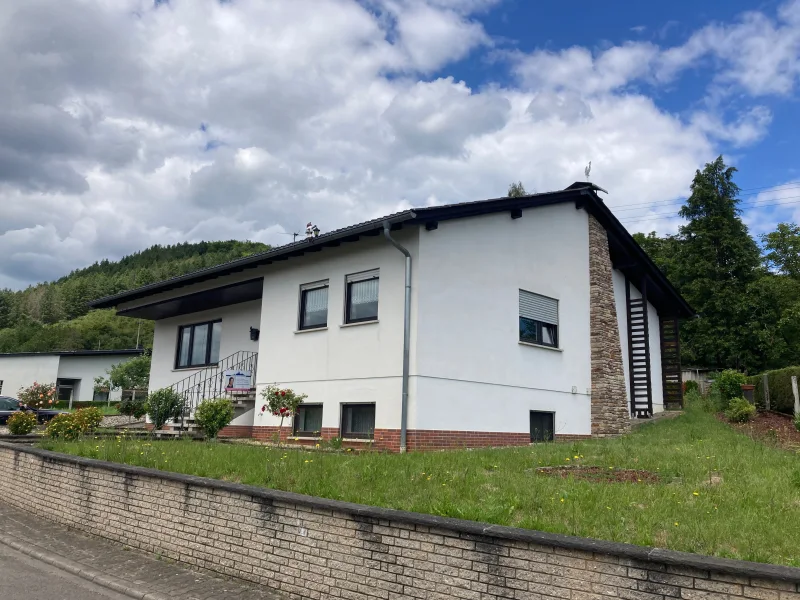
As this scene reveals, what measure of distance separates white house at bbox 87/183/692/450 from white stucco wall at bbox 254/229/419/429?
1.4 inches

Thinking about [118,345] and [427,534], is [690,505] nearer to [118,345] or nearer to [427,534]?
[427,534]

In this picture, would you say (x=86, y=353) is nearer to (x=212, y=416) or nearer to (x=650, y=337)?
(x=212, y=416)

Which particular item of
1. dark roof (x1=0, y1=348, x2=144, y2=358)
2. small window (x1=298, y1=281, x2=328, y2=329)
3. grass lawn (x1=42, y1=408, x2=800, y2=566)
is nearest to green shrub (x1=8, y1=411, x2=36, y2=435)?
grass lawn (x1=42, y1=408, x2=800, y2=566)

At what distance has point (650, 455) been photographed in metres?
9.78

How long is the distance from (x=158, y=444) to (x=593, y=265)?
11.8 m

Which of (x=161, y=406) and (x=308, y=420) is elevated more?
(x=161, y=406)

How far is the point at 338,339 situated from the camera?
14.2 m

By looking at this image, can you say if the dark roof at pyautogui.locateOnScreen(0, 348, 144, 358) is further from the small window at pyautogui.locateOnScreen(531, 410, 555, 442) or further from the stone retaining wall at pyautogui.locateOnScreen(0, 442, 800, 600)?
the stone retaining wall at pyautogui.locateOnScreen(0, 442, 800, 600)

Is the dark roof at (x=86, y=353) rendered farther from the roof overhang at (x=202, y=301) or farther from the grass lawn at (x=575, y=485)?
the grass lawn at (x=575, y=485)

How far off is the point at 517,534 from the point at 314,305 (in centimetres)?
1102

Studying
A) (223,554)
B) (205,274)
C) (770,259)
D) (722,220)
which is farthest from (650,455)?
(770,259)

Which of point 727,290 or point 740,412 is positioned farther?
point 727,290

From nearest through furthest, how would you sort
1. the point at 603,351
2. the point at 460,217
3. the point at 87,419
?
1. the point at 87,419
2. the point at 460,217
3. the point at 603,351

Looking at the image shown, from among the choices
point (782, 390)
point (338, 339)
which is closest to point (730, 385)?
point (782, 390)
